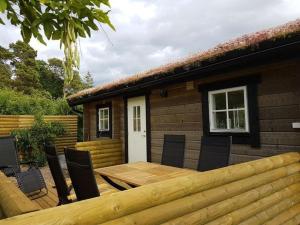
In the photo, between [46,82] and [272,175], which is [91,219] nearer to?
[272,175]

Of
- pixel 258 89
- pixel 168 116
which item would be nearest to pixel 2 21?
pixel 258 89

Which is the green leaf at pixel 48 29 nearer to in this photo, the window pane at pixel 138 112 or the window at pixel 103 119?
the window pane at pixel 138 112

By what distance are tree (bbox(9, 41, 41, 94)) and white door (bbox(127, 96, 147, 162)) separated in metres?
23.2

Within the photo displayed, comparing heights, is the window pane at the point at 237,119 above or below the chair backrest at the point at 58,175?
above

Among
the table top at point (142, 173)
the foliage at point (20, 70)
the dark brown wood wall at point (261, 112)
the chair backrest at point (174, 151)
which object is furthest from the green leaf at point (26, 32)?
the foliage at point (20, 70)

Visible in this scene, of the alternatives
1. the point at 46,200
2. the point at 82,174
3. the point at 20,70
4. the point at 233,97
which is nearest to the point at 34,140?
the point at 46,200

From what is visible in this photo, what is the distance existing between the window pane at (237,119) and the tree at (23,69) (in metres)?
26.7

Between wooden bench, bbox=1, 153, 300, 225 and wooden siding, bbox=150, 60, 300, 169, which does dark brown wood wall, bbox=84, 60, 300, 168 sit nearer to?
wooden siding, bbox=150, 60, 300, 169

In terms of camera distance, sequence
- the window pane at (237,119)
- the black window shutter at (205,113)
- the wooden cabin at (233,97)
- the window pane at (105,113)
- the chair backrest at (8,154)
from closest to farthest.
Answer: the wooden cabin at (233,97) → the window pane at (237,119) → the black window shutter at (205,113) → the chair backrest at (8,154) → the window pane at (105,113)

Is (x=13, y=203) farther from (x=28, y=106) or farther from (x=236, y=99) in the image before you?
(x=28, y=106)

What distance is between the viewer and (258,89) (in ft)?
14.6

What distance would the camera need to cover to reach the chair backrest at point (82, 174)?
233 centimetres

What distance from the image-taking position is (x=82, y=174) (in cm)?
243

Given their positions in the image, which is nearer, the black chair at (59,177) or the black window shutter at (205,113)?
the black chair at (59,177)
